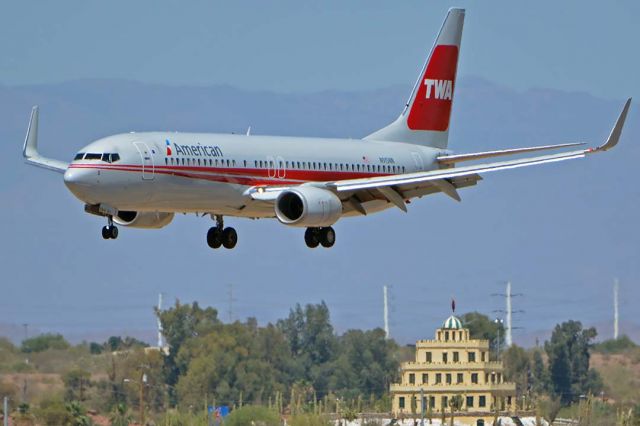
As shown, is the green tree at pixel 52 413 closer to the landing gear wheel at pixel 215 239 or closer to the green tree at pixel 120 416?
the green tree at pixel 120 416

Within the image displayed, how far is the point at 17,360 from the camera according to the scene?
17325 cm

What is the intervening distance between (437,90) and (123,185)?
24.7 meters

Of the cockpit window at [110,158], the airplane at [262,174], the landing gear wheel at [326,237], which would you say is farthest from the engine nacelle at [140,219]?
the landing gear wheel at [326,237]

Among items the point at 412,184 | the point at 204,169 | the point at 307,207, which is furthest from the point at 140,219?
the point at 412,184

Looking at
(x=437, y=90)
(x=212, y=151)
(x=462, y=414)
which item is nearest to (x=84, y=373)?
(x=462, y=414)

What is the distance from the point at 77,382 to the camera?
17412cm

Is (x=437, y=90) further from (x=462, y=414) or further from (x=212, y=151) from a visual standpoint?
(x=462, y=414)

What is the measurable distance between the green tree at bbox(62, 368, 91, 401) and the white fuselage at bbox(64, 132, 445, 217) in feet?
264

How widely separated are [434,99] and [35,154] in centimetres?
2092

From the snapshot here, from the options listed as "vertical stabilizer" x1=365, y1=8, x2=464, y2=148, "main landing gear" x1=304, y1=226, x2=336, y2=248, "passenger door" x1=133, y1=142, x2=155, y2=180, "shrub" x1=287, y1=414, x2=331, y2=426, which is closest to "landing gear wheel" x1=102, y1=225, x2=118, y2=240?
"passenger door" x1=133, y1=142, x2=155, y2=180

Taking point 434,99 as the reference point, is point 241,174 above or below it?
below

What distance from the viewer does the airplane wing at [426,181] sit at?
87188 mm

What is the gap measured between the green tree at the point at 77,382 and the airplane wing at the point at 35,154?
77.2 m

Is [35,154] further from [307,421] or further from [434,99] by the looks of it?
[307,421]
